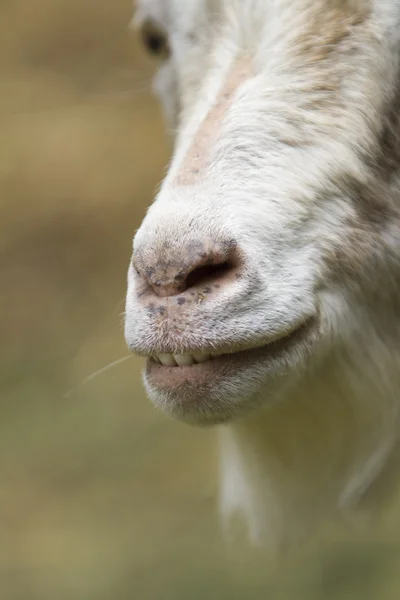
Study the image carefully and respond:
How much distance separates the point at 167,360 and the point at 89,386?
383 centimetres

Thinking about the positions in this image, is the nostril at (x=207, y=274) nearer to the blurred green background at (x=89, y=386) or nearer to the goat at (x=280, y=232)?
the goat at (x=280, y=232)

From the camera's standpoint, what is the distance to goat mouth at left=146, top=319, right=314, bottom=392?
1.81 metres

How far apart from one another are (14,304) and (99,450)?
1.59 m

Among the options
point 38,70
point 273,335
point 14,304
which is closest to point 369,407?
point 273,335

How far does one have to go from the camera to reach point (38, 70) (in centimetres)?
713

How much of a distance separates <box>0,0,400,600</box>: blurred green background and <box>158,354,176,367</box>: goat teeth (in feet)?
4.13

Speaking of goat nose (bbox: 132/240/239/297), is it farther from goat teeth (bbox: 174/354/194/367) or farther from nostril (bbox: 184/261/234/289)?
goat teeth (bbox: 174/354/194/367)

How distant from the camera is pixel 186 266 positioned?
1703mm

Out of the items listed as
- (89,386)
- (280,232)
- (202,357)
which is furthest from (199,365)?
(89,386)

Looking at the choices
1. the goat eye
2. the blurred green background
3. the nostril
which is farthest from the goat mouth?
the blurred green background

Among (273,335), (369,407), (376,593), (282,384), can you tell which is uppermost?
(273,335)

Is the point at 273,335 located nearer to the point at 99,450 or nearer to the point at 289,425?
the point at 289,425

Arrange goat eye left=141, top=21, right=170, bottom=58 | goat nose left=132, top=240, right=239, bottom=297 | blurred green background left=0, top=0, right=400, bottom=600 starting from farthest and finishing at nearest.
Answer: blurred green background left=0, top=0, right=400, bottom=600 < goat eye left=141, top=21, right=170, bottom=58 < goat nose left=132, top=240, right=239, bottom=297

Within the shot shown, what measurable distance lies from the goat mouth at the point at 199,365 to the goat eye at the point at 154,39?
108cm
